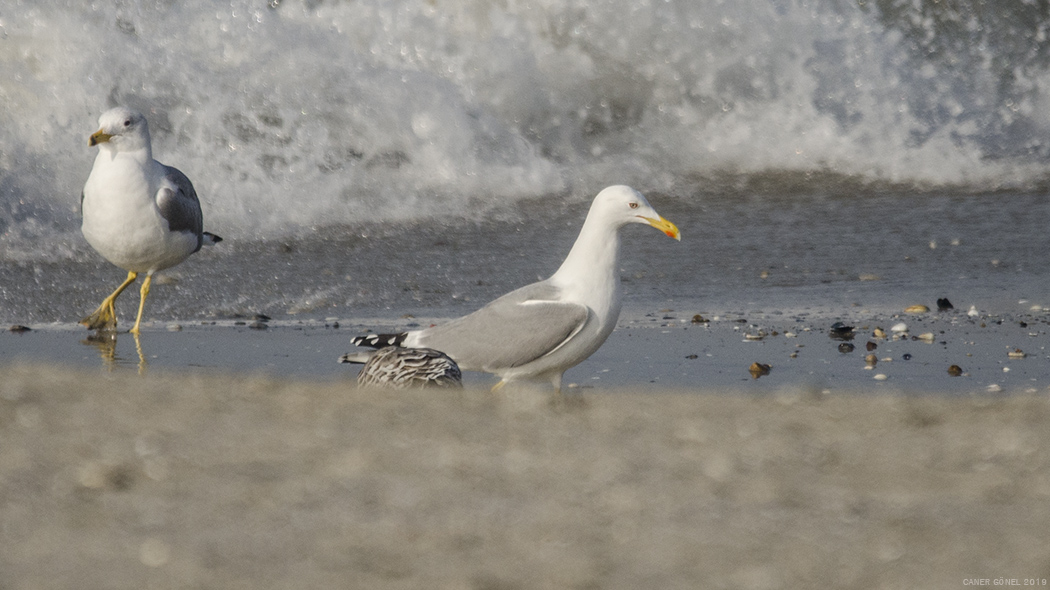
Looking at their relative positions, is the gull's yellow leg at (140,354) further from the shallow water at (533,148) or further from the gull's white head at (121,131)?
the gull's white head at (121,131)

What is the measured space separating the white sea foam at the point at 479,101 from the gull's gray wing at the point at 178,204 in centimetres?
141

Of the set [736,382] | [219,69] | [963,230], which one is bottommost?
[736,382]

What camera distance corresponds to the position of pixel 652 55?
35.5ft

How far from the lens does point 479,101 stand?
10.1 meters

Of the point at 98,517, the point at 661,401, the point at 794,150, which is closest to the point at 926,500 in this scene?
the point at 661,401

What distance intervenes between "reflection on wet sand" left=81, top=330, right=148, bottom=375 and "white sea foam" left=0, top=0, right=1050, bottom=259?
2.09m

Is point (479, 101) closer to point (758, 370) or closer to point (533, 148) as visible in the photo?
point (533, 148)

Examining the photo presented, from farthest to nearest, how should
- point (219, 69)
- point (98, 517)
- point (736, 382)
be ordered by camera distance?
point (219, 69)
point (736, 382)
point (98, 517)

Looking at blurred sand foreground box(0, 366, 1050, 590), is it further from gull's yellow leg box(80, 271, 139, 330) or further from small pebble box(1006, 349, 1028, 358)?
gull's yellow leg box(80, 271, 139, 330)

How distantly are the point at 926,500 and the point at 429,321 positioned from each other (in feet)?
11.9

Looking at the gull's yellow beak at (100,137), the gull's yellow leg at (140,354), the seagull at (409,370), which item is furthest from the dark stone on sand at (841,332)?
the gull's yellow beak at (100,137)

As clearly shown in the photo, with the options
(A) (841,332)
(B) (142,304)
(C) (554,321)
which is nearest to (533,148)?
(B) (142,304)

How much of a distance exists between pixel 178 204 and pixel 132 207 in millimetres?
244

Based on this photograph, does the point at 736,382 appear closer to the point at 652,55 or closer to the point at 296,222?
the point at 296,222
